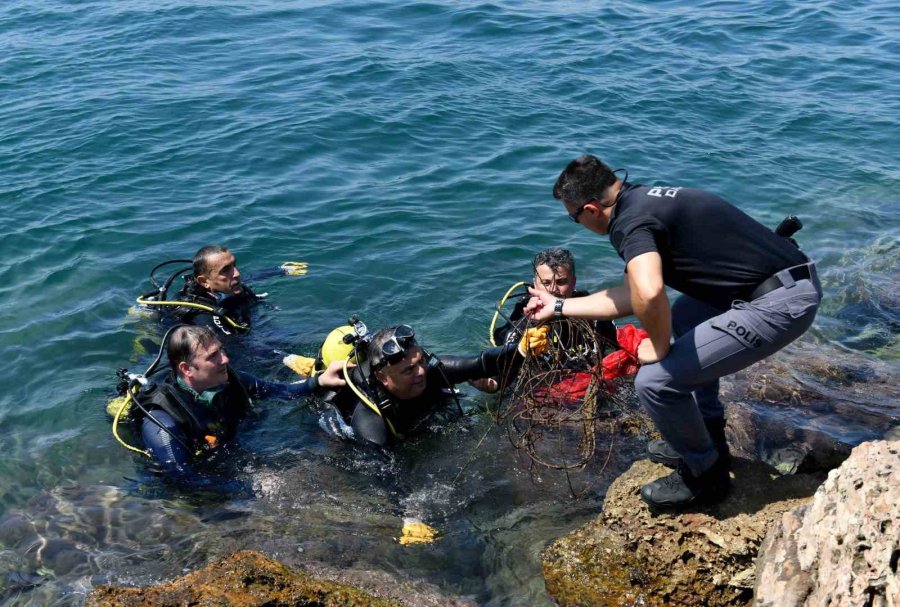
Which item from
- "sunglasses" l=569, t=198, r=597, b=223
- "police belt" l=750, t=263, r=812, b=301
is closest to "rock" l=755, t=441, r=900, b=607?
"police belt" l=750, t=263, r=812, b=301

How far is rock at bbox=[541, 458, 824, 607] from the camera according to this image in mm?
4121

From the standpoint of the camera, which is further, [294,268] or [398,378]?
[294,268]

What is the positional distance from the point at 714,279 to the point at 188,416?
3760mm

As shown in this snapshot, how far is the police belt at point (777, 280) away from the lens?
153 inches

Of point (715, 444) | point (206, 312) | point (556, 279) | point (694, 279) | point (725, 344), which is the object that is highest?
point (694, 279)

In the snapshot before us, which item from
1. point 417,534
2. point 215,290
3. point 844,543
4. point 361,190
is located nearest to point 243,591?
point 417,534

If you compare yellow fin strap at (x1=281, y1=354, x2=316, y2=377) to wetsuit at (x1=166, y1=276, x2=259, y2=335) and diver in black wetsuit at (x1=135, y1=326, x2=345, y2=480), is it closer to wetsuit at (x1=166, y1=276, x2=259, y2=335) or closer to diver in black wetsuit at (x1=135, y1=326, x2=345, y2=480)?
diver in black wetsuit at (x1=135, y1=326, x2=345, y2=480)

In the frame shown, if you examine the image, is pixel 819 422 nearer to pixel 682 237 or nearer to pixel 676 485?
pixel 676 485

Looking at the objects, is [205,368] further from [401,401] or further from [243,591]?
[243,591]

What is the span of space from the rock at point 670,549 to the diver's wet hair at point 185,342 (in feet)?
9.31

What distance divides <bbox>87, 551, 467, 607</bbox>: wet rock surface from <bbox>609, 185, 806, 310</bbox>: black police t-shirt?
2.13 meters

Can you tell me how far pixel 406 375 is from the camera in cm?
558

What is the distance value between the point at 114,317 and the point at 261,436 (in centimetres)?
290

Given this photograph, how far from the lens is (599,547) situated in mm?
Result: 4418
